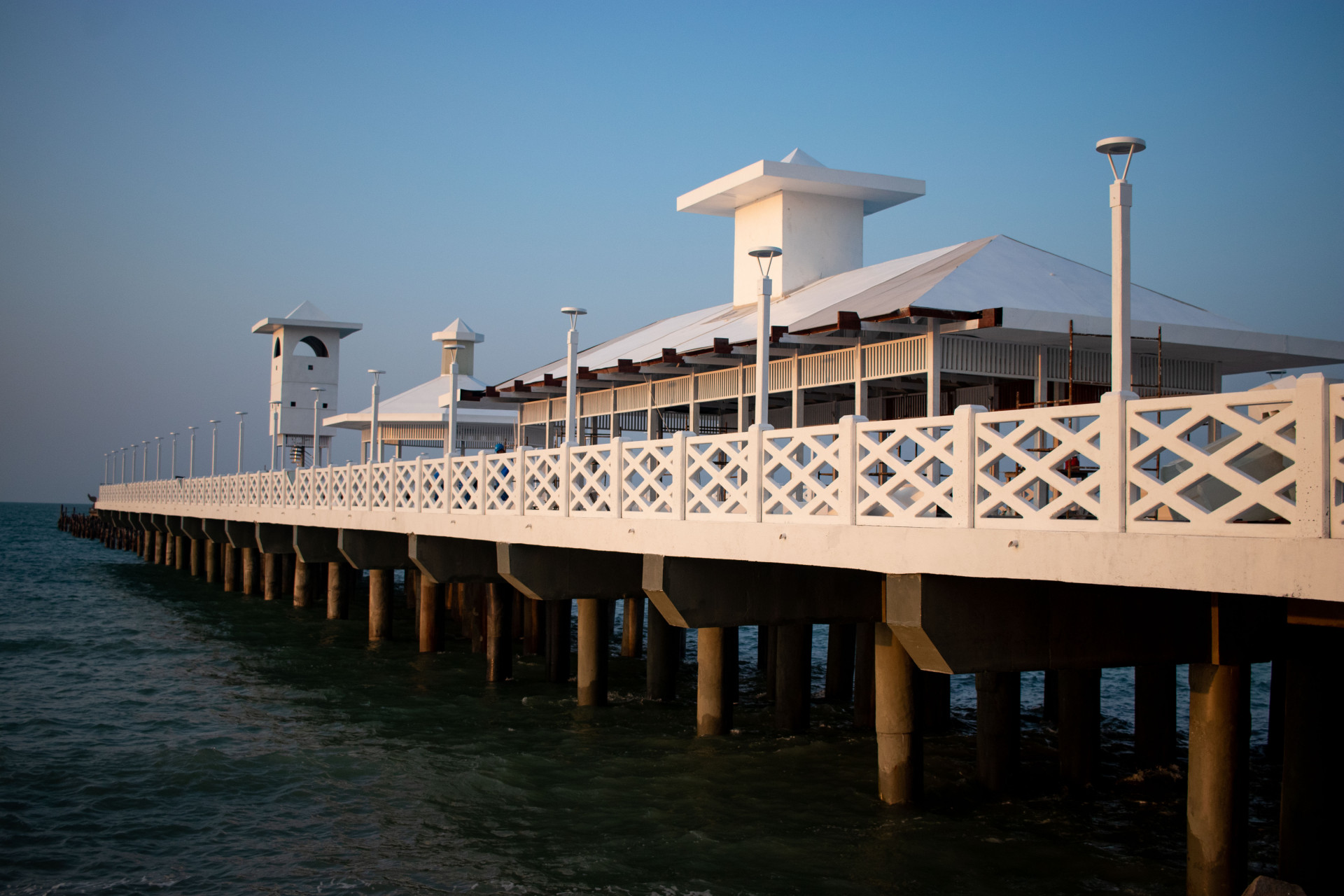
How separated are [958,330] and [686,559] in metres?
4.95

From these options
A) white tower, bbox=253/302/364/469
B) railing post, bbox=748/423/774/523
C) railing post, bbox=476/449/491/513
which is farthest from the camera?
white tower, bbox=253/302/364/469

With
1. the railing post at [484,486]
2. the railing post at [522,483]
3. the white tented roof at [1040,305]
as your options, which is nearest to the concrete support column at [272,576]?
the white tented roof at [1040,305]

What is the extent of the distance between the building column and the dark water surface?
4.62 feet

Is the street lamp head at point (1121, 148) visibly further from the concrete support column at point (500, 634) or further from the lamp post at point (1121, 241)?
the concrete support column at point (500, 634)

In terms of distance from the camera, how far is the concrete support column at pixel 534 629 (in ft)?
72.4

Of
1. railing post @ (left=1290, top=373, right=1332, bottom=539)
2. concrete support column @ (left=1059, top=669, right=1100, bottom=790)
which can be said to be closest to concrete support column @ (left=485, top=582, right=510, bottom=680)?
concrete support column @ (left=1059, top=669, right=1100, bottom=790)

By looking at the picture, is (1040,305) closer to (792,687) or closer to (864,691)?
(864,691)

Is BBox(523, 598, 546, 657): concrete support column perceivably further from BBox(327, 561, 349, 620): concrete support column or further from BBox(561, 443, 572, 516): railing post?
BBox(561, 443, 572, 516): railing post

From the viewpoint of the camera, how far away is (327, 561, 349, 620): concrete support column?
26.5 metres

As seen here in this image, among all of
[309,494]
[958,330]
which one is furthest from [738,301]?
[958,330]

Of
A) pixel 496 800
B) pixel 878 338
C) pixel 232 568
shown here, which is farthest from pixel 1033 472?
pixel 232 568

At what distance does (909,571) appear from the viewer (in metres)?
9.19

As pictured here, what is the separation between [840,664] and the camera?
18.0 metres

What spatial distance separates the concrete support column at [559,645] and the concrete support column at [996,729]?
8102 millimetres
